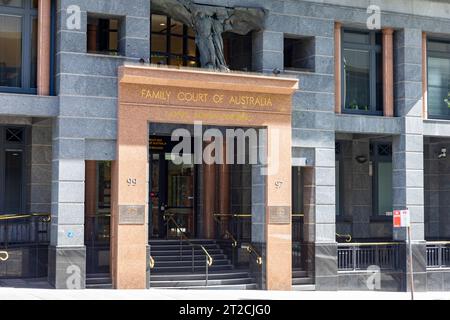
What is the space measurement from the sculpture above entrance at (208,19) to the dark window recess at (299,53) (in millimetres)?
2181

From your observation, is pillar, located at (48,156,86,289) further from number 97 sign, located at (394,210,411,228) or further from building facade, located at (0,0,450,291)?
number 97 sign, located at (394,210,411,228)

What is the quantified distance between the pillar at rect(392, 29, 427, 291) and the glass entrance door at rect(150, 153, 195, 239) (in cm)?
671

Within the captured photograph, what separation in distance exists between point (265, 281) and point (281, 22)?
25.1 ft

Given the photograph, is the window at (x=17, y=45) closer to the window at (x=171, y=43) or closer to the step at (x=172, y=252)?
the window at (x=171, y=43)

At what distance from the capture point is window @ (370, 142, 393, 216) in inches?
1153

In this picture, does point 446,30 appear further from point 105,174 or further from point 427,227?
point 105,174

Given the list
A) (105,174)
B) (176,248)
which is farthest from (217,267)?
(105,174)

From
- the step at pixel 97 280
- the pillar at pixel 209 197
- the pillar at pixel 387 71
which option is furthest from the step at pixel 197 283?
the pillar at pixel 387 71

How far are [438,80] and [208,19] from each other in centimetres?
878

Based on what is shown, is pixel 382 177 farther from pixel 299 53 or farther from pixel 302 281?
pixel 302 281

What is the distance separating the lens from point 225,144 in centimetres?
2634

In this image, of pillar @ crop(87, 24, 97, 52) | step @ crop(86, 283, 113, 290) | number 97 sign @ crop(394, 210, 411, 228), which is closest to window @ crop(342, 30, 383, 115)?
number 97 sign @ crop(394, 210, 411, 228)

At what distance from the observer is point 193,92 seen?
2270 cm

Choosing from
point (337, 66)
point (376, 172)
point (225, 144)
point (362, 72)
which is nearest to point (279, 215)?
point (225, 144)
